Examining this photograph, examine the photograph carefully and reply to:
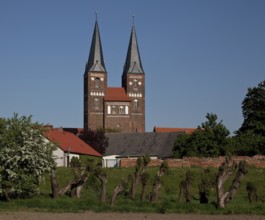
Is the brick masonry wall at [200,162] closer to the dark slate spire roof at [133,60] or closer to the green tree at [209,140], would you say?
the green tree at [209,140]

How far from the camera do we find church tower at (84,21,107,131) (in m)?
143

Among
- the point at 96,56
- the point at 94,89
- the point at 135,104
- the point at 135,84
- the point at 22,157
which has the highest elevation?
the point at 96,56

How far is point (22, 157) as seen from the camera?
3219 centimetres

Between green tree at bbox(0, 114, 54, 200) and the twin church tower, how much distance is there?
106m

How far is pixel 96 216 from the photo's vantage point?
22.9 m

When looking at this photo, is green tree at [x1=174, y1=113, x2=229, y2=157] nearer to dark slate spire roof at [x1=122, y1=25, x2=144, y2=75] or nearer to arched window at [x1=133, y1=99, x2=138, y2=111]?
dark slate spire roof at [x1=122, y1=25, x2=144, y2=75]

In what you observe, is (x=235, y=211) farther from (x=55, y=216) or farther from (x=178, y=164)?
(x=178, y=164)

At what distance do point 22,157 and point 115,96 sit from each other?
4506 inches

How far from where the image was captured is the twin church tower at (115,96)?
142625 millimetres

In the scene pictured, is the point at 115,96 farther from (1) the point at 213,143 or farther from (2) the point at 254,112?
(1) the point at 213,143

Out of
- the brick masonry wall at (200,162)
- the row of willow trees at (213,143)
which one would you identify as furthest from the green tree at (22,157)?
the row of willow trees at (213,143)

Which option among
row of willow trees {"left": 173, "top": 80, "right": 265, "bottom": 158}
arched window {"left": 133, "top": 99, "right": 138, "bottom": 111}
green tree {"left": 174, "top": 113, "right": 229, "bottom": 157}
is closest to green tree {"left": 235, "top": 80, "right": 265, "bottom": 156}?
row of willow trees {"left": 173, "top": 80, "right": 265, "bottom": 158}

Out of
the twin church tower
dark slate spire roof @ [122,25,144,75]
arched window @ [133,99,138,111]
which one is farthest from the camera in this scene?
arched window @ [133,99,138,111]

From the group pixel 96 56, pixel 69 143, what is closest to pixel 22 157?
pixel 69 143
